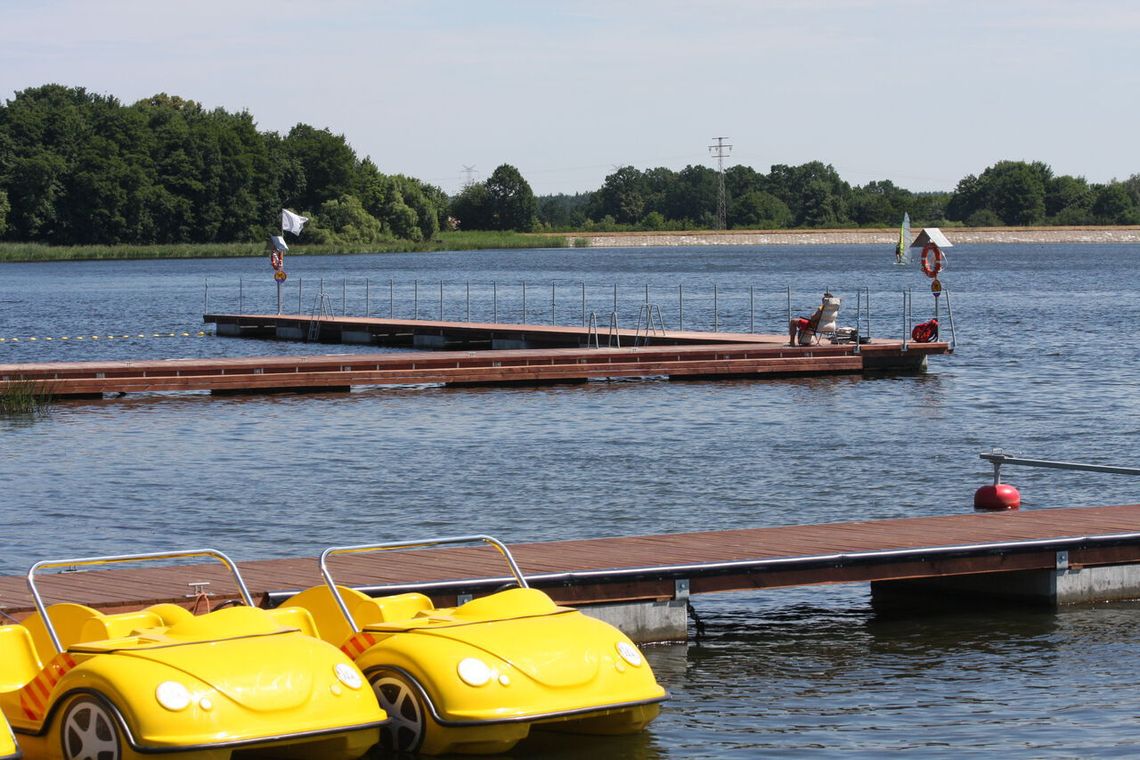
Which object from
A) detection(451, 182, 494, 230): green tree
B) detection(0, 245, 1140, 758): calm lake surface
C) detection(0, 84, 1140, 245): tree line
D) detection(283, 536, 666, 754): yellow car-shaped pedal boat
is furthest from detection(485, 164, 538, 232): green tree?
detection(283, 536, 666, 754): yellow car-shaped pedal boat

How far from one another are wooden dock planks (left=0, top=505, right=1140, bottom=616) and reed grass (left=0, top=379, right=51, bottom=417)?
55.9 ft

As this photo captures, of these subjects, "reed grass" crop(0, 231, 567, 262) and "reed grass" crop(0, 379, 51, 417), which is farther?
"reed grass" crop(0, 231, 567, 262)

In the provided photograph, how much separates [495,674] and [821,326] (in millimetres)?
28770

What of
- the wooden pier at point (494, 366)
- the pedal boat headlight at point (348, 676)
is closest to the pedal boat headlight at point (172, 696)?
the pedal boat headlight at point (348, 676)

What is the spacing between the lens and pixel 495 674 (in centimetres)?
899

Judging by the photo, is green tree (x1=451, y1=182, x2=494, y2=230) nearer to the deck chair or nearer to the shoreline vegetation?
the shoreline vegetation

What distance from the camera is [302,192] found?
6073 inches

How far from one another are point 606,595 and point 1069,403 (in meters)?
21.9

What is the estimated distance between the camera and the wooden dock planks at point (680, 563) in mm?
12062

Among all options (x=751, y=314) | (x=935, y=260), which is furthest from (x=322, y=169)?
(x=935, y=260)

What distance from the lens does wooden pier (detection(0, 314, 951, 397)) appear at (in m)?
31.6

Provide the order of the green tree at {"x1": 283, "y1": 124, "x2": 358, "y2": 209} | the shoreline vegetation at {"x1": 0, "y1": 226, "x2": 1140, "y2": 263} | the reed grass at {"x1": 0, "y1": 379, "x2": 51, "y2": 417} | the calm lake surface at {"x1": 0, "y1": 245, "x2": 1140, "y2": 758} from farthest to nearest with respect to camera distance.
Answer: the green tree at {"x1": 283, "y1": 124, "x2": 358, "y2": 209}
the shoreline vegetation at {"x1": 0, "y1": 226, "x2": 1140, "y2": 263}
the reed grass at {"x1": 0, "y1": 379, "x2": 51, "y2": 417}
the calm lake surface at {"x1": 0, "y1": 245, "x2": 1140, "y2": 758}

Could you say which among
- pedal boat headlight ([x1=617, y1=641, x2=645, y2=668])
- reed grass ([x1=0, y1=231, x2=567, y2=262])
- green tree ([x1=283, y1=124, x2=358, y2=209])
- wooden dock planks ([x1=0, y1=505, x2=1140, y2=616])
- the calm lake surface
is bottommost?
the calm lake surface

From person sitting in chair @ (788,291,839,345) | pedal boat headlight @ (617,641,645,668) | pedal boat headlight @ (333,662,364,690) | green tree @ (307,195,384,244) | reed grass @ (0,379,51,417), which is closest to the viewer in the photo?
pedal boat headlight @ (333,662,364,690)
